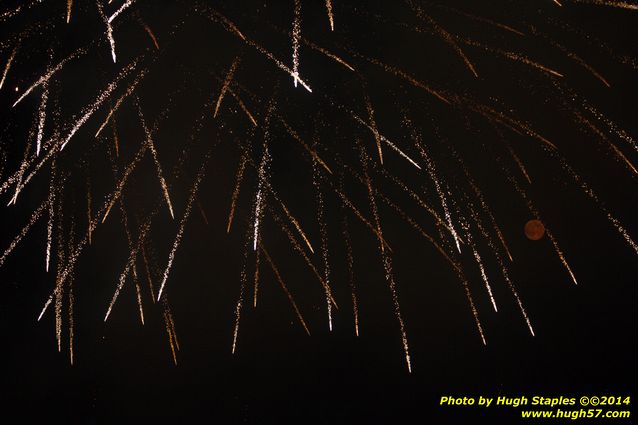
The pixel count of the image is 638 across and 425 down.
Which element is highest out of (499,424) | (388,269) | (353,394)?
(388,269)

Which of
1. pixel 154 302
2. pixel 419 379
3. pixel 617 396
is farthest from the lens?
pixel 419 379

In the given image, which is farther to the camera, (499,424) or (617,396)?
(499,424)

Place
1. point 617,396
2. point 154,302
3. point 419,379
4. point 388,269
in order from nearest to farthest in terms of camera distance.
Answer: point 388,269 < point 154,302 < point 617,396 < point 419,379

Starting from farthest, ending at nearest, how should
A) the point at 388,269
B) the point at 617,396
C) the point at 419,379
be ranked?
the point at 419,379 → the point at 617,396 → the point at 388,269

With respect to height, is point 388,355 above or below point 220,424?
above

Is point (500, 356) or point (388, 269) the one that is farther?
point (500, 356)

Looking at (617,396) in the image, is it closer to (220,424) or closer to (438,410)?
(438,410)

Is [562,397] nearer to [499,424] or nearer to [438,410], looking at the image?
[499,424]

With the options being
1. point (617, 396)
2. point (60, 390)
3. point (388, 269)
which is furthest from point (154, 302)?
point (617, 396)

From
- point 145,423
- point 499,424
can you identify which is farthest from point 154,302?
Result: point 499,424
